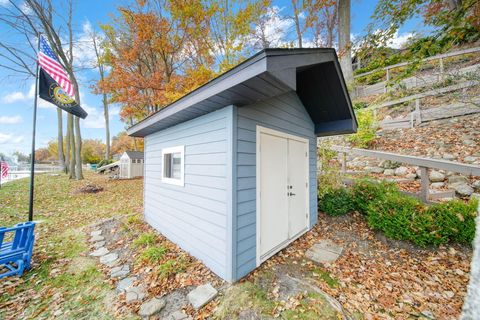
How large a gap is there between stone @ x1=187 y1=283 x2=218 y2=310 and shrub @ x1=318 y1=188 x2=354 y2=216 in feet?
12.2

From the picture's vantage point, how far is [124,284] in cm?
273

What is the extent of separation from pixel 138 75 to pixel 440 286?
12.7 metres

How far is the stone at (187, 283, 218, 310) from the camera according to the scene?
230 centimetres

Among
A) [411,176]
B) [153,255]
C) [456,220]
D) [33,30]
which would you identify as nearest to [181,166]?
[153,255]

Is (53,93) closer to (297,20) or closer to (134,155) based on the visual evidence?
(134,155)

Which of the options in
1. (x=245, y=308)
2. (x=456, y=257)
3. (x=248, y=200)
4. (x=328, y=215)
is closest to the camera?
(x=245, y=308)

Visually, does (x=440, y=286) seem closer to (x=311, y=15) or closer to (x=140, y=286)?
(x=140, y=286)

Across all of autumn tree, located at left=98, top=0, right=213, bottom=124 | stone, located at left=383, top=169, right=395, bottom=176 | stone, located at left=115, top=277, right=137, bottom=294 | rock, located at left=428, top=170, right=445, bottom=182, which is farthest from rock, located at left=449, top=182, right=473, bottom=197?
autumn tree, located at left=98, top=0, right=213, bottom=124

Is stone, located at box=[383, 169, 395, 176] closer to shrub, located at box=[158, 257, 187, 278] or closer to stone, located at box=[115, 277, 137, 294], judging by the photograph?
shrub, located at box=[158, 257, 187, 278]

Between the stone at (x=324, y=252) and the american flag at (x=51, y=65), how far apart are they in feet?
21.5

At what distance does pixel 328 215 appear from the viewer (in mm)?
4988

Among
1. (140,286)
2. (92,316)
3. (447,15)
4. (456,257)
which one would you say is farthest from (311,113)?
(92,316)

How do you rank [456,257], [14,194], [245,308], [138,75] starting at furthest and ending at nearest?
[138,75] < [14,194] < [456,257] < [245,308]

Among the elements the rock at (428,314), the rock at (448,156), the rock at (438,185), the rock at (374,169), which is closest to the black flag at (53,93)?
the rock at (428,314)
